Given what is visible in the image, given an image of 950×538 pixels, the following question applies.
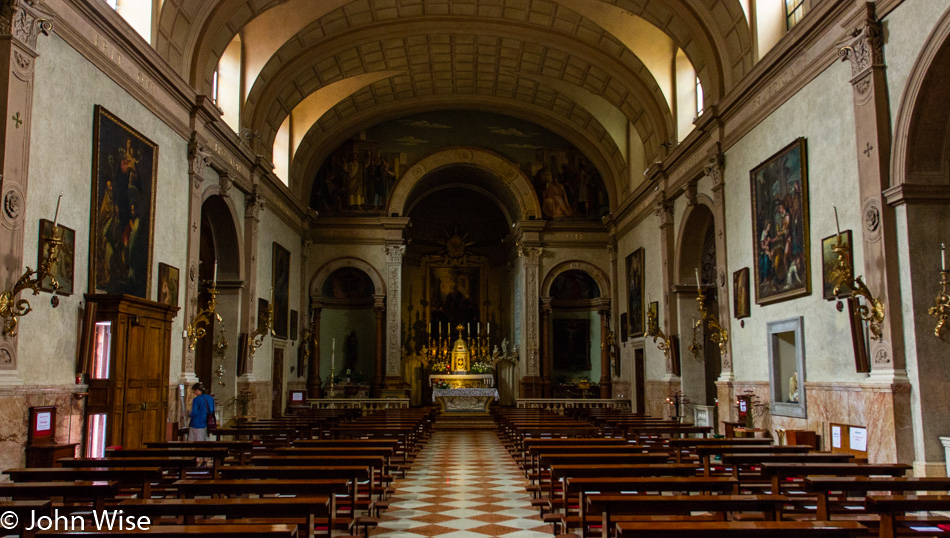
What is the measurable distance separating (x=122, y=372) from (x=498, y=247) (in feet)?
74.2

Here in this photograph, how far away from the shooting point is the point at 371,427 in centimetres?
1452

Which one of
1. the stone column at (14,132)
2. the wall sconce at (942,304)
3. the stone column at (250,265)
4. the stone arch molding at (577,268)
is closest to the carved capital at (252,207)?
the stone column at (250,265)

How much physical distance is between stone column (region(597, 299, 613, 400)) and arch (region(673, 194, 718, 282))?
7.52 m

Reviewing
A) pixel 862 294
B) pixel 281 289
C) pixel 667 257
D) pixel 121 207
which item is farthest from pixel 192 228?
pixel 862 294

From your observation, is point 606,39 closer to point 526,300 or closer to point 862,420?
point 526,300

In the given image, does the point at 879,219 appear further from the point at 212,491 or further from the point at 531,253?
the point at 531,253

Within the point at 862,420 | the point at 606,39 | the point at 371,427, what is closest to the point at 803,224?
the point at 862,420

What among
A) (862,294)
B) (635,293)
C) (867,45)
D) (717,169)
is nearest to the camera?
(862,294)

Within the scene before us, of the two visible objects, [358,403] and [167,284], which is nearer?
[167,284]

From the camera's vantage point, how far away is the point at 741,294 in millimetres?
15953

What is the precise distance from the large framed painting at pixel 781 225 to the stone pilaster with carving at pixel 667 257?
5.62 meters

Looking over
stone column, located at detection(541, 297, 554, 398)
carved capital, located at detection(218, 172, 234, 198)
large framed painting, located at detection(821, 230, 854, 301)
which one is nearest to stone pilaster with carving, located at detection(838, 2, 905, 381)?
large framed painting, located at detection(821, 230, 854, 301)

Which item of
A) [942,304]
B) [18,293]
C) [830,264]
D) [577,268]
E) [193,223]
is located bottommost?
[942,304]

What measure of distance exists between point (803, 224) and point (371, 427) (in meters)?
8.43
